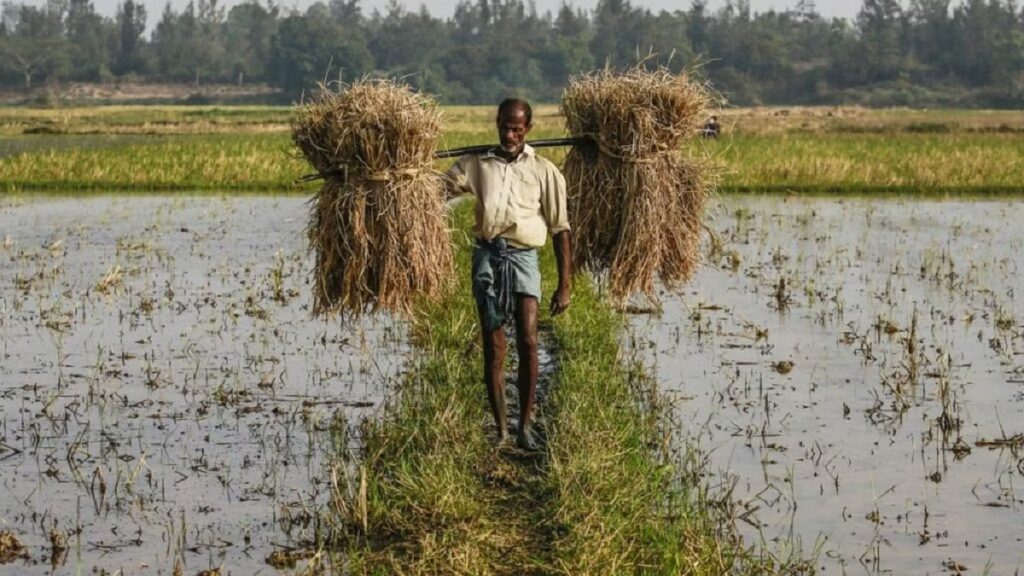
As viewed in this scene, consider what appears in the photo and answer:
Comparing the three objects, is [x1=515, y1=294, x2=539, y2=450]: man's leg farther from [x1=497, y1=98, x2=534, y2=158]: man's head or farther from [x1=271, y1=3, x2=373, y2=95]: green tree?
[x1=271, y1=3, x2=373, y2=95]: green tree

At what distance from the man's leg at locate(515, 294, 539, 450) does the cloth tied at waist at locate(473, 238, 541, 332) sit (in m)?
0.04

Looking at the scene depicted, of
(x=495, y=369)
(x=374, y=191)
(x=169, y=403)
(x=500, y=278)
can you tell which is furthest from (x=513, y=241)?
(x=169, y=403)

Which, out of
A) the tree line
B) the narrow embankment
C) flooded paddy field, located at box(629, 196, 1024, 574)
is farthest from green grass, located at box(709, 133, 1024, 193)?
the tree line

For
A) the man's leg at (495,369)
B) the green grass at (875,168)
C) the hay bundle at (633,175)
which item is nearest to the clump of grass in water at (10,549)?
the man's leg at (495,369)

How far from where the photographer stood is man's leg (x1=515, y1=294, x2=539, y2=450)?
18.5 ft

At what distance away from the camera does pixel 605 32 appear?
340 ft

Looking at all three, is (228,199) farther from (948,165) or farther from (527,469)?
(527,469)

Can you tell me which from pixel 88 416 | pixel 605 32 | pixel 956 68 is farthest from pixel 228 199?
pixel 605 32

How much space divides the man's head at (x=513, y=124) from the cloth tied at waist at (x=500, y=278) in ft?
1.17

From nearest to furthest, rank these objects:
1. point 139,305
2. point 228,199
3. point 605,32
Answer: point 139,305 < point 228,199 < point 605,32

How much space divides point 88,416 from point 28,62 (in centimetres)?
8367

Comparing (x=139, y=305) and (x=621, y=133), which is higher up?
(x=621, y=133)

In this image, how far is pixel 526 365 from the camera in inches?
222

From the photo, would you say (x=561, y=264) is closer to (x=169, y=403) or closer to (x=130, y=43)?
(x=169, y=403)
